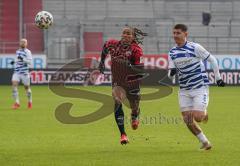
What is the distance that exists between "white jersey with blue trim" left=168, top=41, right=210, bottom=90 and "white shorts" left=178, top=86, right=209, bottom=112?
0.29 ft

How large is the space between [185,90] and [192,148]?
1.20 meters

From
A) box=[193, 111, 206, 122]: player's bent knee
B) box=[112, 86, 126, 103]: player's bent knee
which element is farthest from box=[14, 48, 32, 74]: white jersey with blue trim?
box=[193, 111, 206, 122]: player's bent knee

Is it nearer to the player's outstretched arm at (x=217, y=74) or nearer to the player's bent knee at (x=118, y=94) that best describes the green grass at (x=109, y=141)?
the player's bent knee at (x=118, y=94)

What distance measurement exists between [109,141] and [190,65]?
2.93 m

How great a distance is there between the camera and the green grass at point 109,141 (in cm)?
1152

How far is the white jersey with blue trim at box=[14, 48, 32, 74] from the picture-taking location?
86.2 ft

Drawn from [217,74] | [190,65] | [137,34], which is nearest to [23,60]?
[137,34]

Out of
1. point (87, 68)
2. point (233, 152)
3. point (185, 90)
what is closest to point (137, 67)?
point (185, 90)

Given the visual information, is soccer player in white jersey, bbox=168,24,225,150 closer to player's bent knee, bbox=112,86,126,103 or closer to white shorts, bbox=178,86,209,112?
white shorts, bbox=178,86,209,112

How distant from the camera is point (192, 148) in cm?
1336

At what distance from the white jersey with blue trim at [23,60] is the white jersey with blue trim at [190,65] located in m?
14.0

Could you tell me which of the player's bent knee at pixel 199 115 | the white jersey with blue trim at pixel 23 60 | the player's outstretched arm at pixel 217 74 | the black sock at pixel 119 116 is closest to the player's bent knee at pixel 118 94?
the black sock at pixel 119 116

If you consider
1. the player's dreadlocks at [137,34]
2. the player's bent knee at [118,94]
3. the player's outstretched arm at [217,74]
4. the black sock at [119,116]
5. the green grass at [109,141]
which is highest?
the player's dreadlocks at [137,34]

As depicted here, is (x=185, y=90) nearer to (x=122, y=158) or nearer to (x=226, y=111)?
(x=122, y=158)
